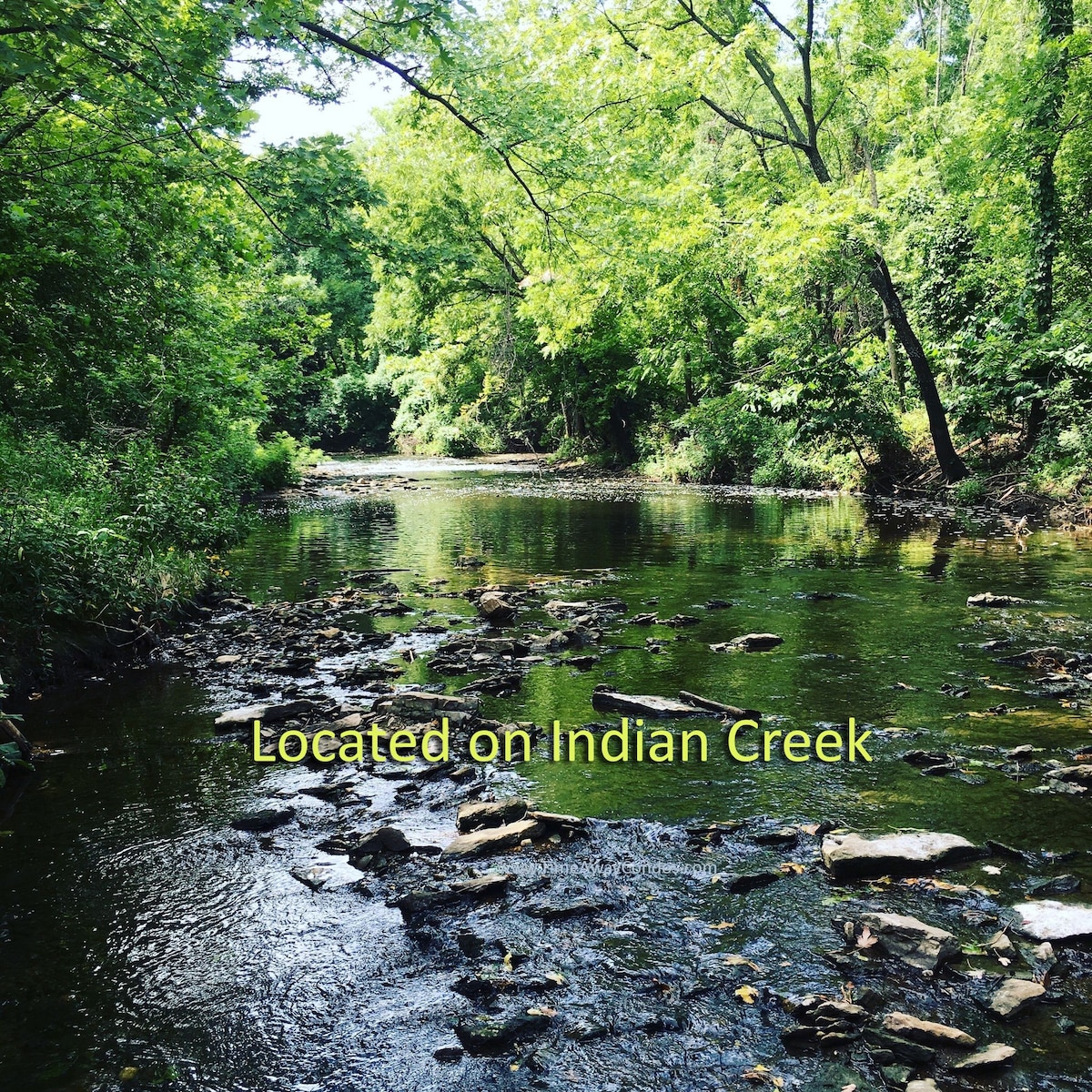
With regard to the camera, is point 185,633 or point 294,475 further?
point 294,475

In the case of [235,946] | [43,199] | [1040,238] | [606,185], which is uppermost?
[1040,238]

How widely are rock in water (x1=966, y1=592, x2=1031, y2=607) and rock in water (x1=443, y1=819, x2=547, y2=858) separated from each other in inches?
312

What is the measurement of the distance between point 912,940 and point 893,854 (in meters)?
0.78

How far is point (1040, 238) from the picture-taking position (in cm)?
1878

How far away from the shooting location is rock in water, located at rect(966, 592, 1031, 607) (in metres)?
10.7

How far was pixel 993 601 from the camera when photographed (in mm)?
10758

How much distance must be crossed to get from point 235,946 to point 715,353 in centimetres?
3095

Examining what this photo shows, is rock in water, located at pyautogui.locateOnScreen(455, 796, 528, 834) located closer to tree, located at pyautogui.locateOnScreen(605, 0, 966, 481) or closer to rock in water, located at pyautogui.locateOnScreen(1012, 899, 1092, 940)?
rock in water, located at pyautogui.locateOnScreen(1012, 899, 1092, 940)

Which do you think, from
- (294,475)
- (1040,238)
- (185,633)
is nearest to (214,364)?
(185,633)

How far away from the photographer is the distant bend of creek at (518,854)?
10.9 feet

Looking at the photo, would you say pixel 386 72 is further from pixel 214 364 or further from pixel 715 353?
pixel 715 353

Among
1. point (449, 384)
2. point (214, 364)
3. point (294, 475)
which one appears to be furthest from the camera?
point (449, 384)

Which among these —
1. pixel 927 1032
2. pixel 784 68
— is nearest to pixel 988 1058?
pixel 927 1032

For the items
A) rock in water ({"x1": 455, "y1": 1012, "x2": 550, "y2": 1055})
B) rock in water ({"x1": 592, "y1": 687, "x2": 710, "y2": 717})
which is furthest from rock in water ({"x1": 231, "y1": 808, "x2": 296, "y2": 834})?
rock in water ({"x1": 592, "y1": 687, "x2": 710, "y2": 717})
